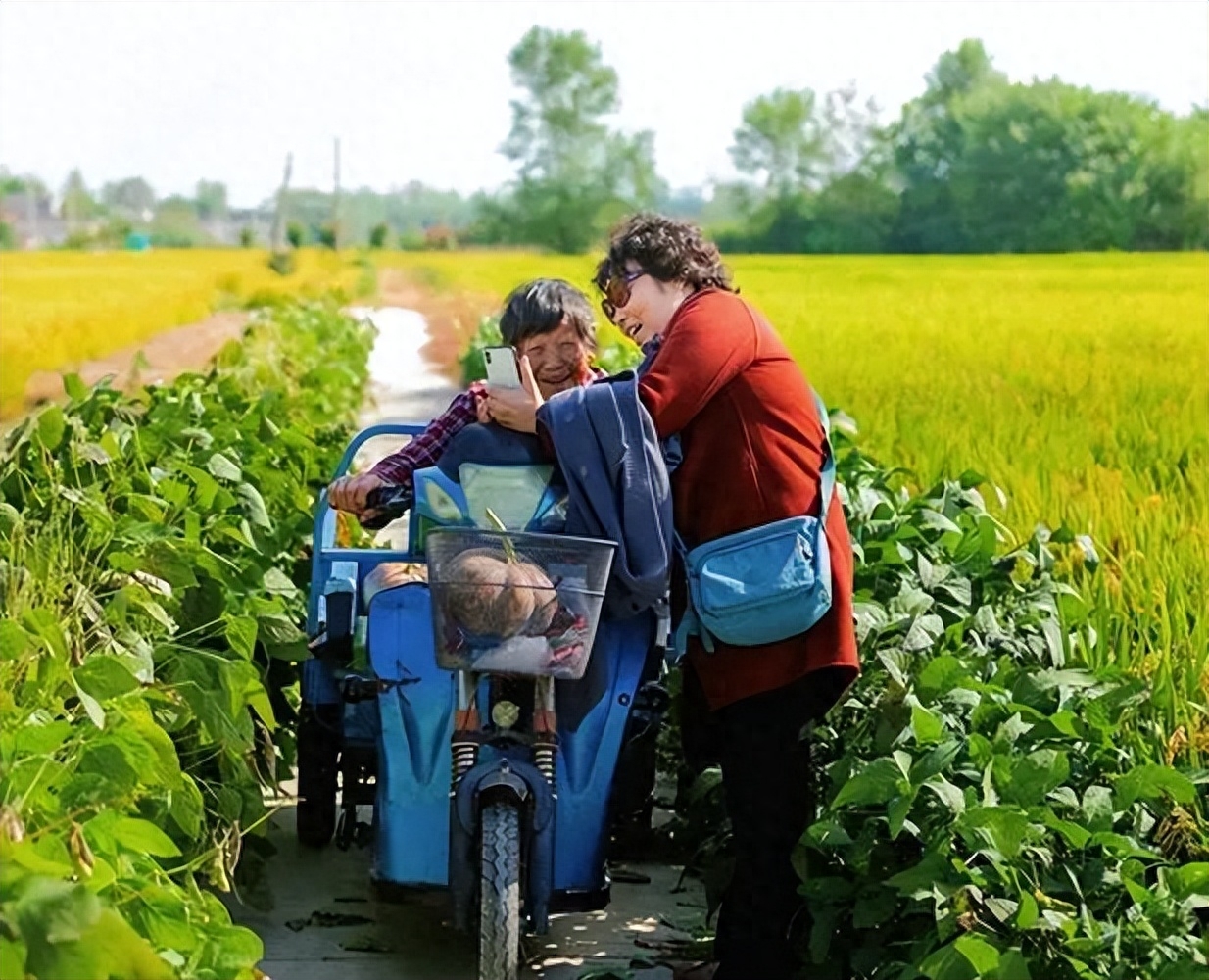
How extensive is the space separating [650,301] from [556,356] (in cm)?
23

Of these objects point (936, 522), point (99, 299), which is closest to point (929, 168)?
point (99, 299)

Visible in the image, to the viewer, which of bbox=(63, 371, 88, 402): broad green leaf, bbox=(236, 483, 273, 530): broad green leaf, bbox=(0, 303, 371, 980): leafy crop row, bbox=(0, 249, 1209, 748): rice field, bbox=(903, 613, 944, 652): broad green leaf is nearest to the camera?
bbox=(0, 303, 371, 980): leafy crop row

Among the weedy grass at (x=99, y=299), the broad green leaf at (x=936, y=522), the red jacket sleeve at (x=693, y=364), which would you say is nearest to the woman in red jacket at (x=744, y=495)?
the red jacket sleeve at (x=693, y=364)

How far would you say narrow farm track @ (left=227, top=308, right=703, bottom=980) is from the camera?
4.80 meters

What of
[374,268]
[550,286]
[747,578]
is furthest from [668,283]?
[374,268]

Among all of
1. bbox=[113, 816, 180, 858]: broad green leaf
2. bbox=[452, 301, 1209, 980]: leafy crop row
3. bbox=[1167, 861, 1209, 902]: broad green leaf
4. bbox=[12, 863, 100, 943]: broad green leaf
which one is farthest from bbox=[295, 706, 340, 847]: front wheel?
bbox=[12, 863, 100, 943]: broad green leaf

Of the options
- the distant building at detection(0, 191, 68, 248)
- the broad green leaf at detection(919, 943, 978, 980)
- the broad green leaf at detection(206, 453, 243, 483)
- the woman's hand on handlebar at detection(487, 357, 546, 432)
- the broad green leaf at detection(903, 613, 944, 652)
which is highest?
the woman's hand on handlebar at detection(487, 357, 546, 432)

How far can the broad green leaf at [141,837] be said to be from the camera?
3631 millimetres

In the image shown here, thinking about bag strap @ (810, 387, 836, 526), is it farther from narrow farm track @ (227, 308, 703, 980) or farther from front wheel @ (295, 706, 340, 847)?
front wheel @ (295, 706, 340, 847)

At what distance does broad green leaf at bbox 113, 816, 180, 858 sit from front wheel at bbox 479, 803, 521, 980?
0.80 metres

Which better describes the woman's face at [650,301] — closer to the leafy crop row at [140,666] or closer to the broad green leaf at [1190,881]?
the leafy crop row at [140,666]

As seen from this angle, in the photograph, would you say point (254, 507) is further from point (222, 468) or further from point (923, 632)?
point (923, 632)

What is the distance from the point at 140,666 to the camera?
4305 millimetres

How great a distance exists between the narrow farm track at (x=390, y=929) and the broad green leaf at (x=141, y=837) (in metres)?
1.08
